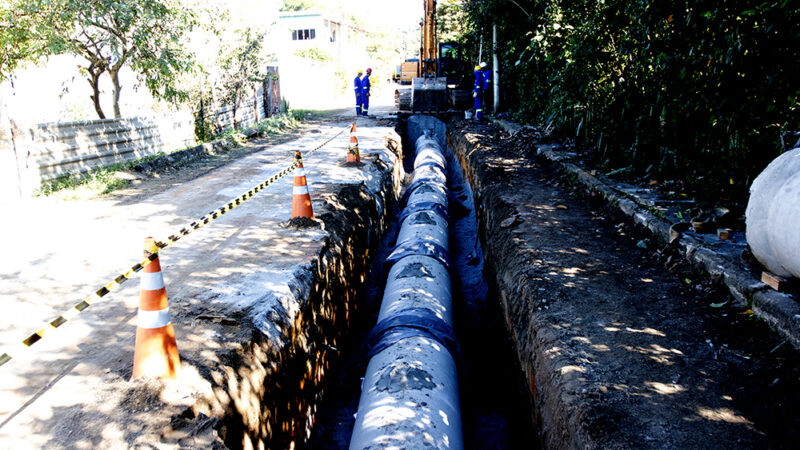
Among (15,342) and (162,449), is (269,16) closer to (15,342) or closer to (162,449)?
(15,342)

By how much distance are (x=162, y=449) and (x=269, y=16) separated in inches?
590

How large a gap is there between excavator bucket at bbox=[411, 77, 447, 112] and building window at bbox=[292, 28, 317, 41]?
81.0 feet

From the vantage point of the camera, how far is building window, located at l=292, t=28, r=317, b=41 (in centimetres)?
3744

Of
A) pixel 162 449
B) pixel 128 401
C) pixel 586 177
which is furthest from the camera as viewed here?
pixel 586 177

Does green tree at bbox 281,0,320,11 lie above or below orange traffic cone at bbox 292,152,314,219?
above

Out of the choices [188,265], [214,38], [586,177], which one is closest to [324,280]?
[188,265]

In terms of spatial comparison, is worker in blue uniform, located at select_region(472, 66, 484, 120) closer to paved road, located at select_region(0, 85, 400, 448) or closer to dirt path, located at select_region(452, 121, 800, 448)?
paved road, located at select_region(0, 85, 400, 448)

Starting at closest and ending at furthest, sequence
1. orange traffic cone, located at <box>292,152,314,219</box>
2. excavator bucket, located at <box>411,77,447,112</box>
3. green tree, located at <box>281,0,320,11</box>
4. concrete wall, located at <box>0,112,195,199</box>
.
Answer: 1. orange traffic cone, located at <box>292,152,314,219</box>
2. concrete wall, located at <box>0,112,195,199</box>
3. excavator bucket, located at <box>411,77,447,112</box>
4. green tree, located at <box>281,0,320,11</box>

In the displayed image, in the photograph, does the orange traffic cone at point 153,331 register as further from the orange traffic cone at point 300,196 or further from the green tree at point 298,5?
the green tree at point 298,5

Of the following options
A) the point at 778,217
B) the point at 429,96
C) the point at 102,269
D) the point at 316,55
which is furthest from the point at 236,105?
the point at 316,55

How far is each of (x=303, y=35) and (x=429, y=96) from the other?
2580 centimetres

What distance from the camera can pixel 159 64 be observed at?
351 inches

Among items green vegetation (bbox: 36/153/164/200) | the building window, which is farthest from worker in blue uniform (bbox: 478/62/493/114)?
the building window

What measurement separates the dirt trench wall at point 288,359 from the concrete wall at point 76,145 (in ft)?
16.6
